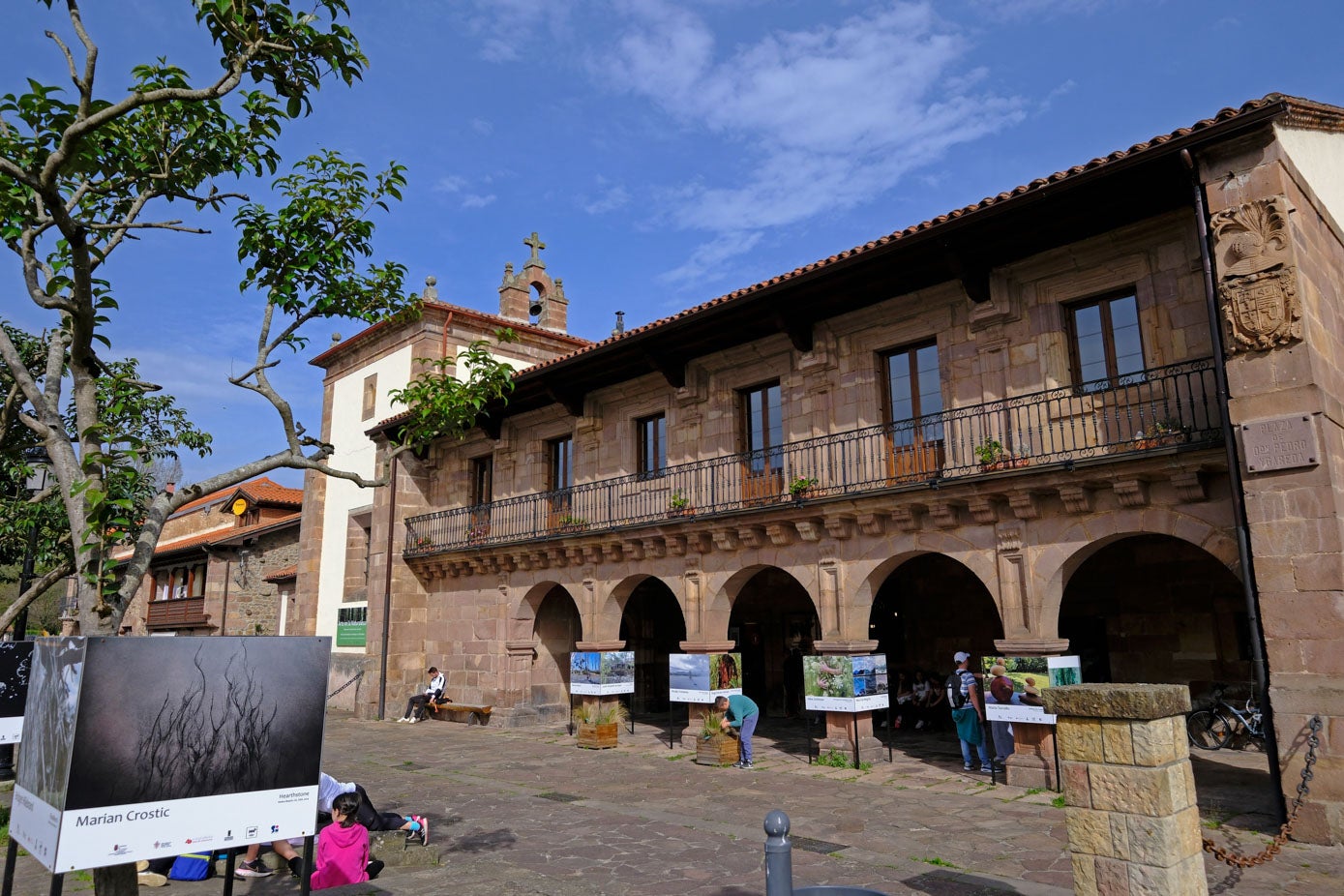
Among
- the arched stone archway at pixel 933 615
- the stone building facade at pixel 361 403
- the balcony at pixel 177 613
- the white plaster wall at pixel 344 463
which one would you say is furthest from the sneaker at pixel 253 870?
the balcony at pixel 177 613

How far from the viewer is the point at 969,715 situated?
39.7 ft

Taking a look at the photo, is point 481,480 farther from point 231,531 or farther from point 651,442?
point 231,531

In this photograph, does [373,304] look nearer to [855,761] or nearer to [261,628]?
[855,761]

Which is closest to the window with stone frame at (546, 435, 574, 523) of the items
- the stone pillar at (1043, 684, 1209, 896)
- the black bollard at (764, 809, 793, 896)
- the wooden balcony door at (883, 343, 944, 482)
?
the wooden balcony door at (883, 343, 944, 482)

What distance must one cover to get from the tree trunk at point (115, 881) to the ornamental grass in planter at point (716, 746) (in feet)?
30.9

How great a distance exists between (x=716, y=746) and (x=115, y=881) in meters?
9.55

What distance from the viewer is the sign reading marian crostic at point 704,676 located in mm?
14344

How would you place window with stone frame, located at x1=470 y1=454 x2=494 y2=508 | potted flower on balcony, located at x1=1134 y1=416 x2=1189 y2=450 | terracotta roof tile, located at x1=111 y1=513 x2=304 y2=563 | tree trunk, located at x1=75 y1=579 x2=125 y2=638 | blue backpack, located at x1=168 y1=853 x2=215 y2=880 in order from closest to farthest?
tree trunk, located at x1=75 y1=579 x2=125 y2=638 → blue backpack, located at x1=168 y1=853 x2=215 y2=880 → potted flower on balcony, located at x1=1134 y1=416 x2=1189 y2=450 → window with stone frame, located at x1=470 y1=454 x2=494 y2=508 → terracotta roof tile, located at x1=111 y1=513 x2=304 y2=563

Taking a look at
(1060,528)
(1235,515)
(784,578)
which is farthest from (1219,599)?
(784,578)

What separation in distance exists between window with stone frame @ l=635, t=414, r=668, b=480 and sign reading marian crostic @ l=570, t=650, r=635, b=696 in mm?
3376

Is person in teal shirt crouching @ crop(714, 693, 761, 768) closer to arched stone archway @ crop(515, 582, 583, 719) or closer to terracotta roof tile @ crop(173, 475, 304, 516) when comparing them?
arched stone archway @ crop(515, 582, 583, 719)

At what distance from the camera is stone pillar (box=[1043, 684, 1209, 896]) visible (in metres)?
4.82

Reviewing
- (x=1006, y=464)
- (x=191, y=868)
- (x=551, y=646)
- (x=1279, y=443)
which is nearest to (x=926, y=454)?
(x=1006, y=464)

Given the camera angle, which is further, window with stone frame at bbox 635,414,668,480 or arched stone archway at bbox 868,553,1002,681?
window with stone frame at bbox 635,414,668,480
